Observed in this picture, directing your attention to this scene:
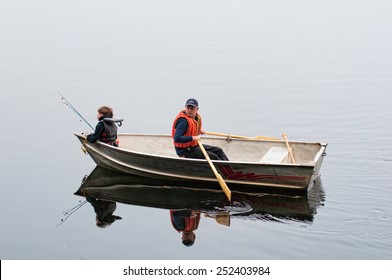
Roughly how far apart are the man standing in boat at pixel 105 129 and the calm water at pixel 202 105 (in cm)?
97

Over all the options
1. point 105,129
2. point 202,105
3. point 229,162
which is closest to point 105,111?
point 105,129

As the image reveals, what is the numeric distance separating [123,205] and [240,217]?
2.21m

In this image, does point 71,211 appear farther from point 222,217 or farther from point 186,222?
point 222,217

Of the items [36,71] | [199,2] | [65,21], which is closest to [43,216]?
[36,71]

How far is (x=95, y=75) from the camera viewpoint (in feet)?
75.2

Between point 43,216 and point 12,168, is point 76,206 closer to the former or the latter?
point 43,216

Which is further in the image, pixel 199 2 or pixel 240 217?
pixel 199 2

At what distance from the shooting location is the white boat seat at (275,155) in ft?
39.8

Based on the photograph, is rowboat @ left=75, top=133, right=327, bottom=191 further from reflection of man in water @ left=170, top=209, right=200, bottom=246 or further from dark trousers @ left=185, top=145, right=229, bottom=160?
reflection of man in water @ left=170, top=209, right=200, bottom=246

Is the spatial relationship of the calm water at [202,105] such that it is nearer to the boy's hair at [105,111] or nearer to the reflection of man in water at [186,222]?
the reflection of man in water at [186,222]

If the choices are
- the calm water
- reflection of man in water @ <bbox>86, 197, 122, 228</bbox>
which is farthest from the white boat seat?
reflection of man in water @ <bbox>86, 197, 122, 228</bbox>

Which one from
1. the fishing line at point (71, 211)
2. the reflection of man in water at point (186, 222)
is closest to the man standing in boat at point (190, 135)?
the reflection of man in water at point (186, 222)

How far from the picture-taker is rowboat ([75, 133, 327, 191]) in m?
11.5

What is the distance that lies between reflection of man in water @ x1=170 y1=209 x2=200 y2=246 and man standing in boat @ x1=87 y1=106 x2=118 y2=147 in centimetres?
225
